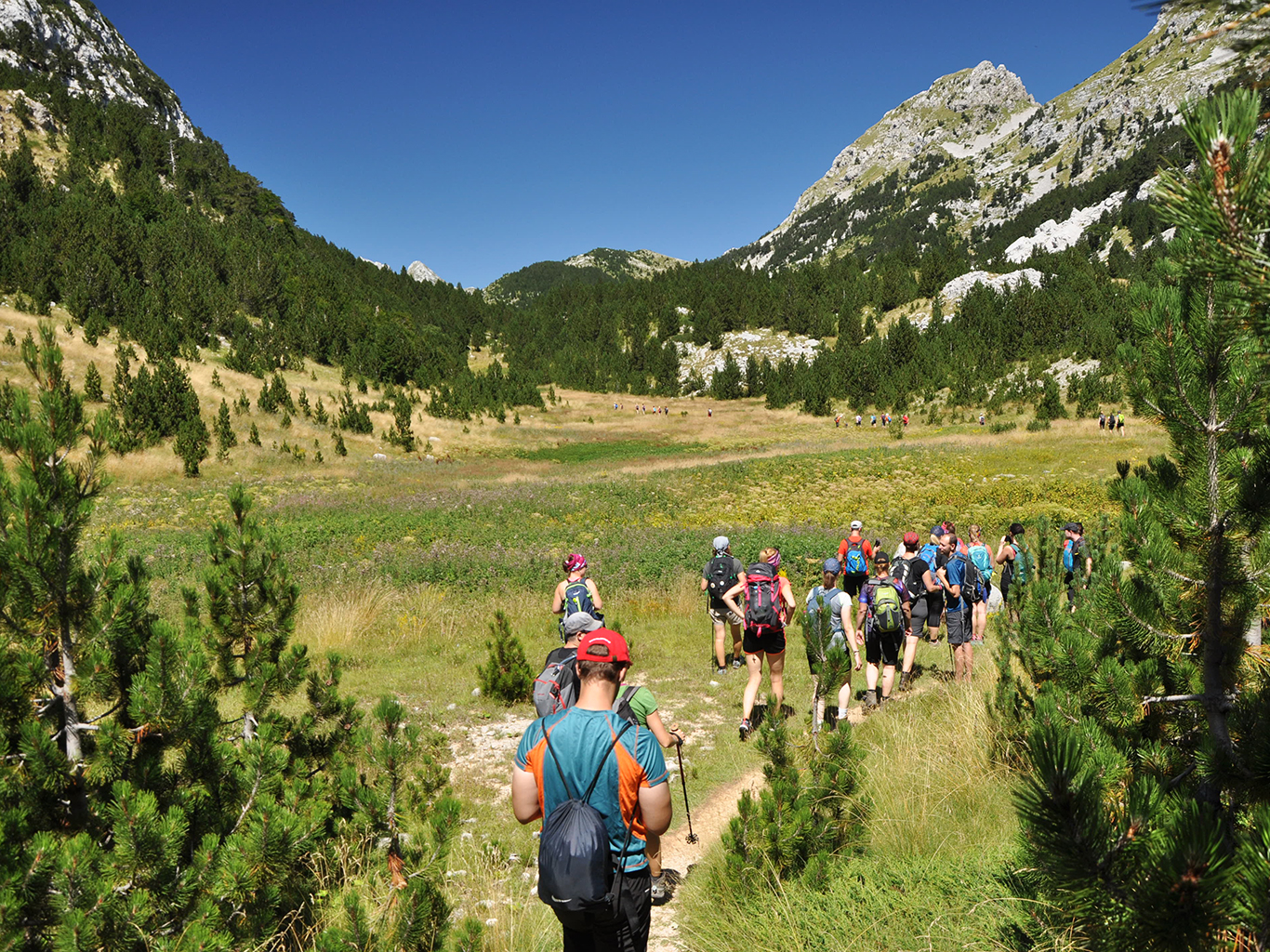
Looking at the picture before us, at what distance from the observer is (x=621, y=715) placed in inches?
121

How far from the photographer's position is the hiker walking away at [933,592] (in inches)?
316

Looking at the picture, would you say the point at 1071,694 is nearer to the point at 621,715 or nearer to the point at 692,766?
the point at 621,715

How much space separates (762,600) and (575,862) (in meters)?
4.54

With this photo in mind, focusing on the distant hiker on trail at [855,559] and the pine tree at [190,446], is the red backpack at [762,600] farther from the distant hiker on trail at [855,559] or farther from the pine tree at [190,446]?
the pine tree at [190,446]

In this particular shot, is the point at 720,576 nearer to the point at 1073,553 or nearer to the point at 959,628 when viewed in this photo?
the point at 959,628

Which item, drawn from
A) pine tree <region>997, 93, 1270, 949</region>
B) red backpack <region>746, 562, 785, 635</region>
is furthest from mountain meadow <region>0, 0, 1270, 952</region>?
red backpack <region>746, 562, 785, 635</region>

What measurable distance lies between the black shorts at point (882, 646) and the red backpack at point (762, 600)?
4.83 ft

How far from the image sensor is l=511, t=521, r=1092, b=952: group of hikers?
268 centimetres

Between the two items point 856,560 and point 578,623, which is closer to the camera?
point 578,623

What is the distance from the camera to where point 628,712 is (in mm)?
3203

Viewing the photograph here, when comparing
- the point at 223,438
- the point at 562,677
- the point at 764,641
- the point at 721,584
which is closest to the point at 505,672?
the point at 721,584

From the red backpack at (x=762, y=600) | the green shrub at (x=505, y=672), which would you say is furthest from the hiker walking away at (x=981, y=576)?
the green shrub at (x=505, y=672)

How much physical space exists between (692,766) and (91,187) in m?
79.1

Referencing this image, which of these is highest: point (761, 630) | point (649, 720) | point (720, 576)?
point (649, 720)
